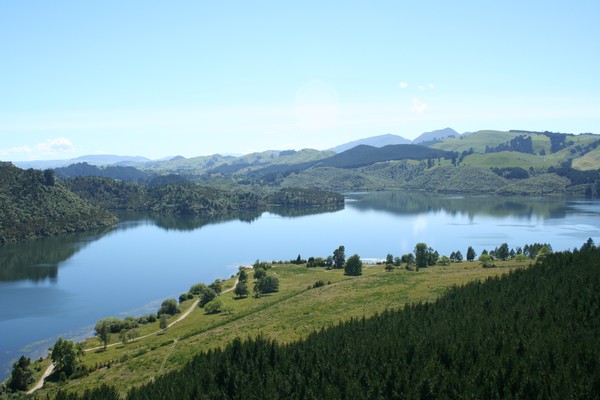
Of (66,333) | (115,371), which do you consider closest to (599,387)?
(115,371)

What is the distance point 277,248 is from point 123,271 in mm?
66930

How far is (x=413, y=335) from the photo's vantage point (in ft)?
164

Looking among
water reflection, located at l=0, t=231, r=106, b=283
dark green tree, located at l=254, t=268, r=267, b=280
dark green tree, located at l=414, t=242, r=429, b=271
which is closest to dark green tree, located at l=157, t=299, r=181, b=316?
dark green tree, located at l=254, t=268, r=267, b=280

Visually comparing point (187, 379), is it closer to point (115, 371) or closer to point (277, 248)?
point (115, 371)

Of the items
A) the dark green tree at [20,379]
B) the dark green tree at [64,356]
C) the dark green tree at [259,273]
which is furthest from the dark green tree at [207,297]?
the dark green tree at [20,379]

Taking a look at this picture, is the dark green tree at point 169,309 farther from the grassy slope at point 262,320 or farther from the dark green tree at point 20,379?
the dark green tree at point 20,379

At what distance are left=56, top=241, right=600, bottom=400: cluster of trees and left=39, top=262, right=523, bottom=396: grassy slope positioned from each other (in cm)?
1122

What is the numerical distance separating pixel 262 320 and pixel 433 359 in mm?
38225

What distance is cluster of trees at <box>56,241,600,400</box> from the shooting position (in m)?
38.0

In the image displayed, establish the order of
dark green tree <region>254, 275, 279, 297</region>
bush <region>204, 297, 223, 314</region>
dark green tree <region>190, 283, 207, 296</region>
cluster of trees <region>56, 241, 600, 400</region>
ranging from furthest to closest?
dark green tree <region>190, 283, 207, 296</region>
dark green tree <region>254, 275, 279, 297</region>
bush <region>204, 297, 223, 314</region>
cluster of trees <region>56, 241, 600, 400</region>

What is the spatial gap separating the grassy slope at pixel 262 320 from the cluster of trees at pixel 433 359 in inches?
442

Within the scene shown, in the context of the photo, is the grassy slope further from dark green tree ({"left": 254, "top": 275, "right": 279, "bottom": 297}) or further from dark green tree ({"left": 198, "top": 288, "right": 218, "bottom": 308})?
dark green tree ({"left": 254, "top": 275, "right": 279, "bottom": 297})

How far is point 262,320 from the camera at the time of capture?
249ft

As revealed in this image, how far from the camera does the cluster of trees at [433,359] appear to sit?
38000 millimetres
